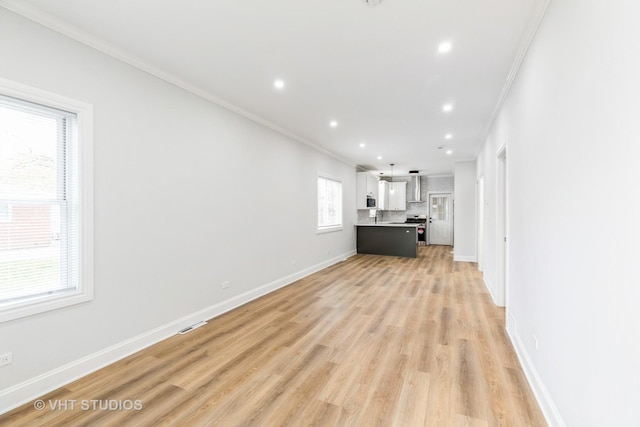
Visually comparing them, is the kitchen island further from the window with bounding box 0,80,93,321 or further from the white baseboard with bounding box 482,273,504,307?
the window with bounding box 0,80,93,321

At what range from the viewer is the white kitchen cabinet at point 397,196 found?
11.5m

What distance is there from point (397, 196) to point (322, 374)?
9808 millimetres

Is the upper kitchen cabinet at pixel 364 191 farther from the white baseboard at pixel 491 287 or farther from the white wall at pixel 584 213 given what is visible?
the white wall at pixel 584 213

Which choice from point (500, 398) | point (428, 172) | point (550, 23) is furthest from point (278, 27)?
point (428, 172)

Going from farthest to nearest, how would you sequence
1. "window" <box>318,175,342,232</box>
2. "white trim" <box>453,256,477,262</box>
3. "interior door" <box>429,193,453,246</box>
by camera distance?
"interior door" <box>429,193,453,246</box> < "white trim" <box>453,256,477,262</box> < "window" <box>318,175,342,232</box>

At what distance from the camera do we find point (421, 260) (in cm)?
809

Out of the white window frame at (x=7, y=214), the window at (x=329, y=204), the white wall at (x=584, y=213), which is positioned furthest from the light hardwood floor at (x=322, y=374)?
the window at (x=329, y=204)

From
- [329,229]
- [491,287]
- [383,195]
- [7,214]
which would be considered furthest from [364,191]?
[7,214]

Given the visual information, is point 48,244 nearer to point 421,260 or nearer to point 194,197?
point 194,197

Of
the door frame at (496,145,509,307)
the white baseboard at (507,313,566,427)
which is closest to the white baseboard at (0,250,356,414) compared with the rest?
the white baseboard at (507,313,566,427)

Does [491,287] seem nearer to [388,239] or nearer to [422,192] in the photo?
[388,239]

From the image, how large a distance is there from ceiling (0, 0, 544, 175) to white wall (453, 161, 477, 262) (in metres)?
3.94

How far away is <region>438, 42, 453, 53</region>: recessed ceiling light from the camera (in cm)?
259

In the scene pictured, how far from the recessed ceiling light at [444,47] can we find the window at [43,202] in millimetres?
3136
